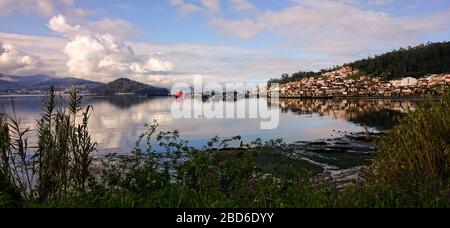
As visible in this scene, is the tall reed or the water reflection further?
the water reflection

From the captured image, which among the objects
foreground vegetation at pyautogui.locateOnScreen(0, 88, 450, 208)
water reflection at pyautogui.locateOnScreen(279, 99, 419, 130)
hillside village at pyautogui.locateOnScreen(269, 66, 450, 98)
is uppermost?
hillside village at pyautogui.locateOnScreen(269, 66, 450, 98)

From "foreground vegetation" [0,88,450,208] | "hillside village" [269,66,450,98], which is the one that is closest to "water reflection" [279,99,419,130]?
"foreground vegetation" [0,88,450,208]

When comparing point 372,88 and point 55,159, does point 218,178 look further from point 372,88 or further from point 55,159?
point 372,88

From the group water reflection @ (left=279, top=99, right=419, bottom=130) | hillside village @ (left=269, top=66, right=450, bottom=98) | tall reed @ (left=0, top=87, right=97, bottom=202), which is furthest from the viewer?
hillside village @ (left=269, top=66, right=450, bottom=98)

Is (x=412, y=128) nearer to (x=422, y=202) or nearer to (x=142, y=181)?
(x=422, y=202)

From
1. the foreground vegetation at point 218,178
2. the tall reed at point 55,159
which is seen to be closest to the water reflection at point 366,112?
the foreground vegetation at point 218,178

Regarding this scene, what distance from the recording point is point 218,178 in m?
7.91

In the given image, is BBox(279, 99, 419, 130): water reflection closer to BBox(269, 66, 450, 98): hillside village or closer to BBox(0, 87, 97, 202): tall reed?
BBox(0, 87, 97, 202): tall reed

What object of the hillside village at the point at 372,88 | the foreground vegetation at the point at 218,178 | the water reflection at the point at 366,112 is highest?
the hillside village at the point at 372,88

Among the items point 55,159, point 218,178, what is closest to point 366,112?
point 218,178

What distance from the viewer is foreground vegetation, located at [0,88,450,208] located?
5.51m

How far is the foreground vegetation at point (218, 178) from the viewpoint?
18.1 ft

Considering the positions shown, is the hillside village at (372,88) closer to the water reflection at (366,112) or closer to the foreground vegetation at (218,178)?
the water reflection at (366,112)
